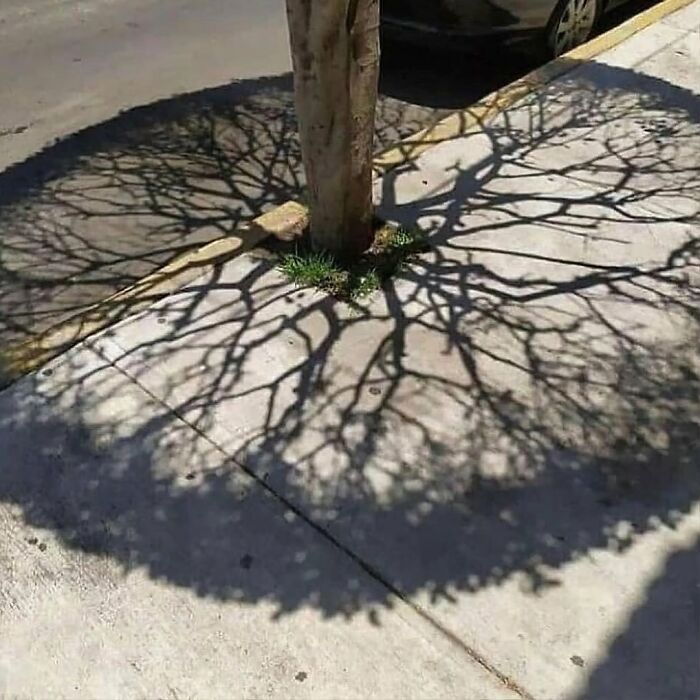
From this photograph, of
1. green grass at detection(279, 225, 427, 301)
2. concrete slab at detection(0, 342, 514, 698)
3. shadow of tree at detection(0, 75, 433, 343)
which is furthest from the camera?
shadow of tree at detection(0, 75, 433, 343)

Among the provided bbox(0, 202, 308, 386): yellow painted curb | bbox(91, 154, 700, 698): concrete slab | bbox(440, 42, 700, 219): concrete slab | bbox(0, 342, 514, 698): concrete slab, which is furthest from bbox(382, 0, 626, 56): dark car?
bbox(0, 342, 514, 698): concrete slab

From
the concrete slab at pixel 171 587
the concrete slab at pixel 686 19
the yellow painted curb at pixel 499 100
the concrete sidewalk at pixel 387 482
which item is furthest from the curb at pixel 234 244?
the concrete slab at pixel 686 19

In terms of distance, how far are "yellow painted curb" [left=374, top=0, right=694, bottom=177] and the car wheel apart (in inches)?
2.7

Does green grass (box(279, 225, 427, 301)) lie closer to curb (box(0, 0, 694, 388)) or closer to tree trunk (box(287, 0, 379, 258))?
tree trunk (box(287, 0, 379, 258))

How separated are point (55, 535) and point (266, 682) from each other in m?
0.91

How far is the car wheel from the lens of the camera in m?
5.86

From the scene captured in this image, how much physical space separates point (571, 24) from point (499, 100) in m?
1.08

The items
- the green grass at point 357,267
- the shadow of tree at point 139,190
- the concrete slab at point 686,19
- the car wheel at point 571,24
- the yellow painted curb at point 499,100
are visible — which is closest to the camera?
the green grass at point 357,267

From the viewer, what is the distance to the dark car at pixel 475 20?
17.6ft

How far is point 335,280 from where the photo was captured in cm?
396

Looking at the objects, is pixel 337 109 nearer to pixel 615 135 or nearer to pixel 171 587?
pixel 171 587

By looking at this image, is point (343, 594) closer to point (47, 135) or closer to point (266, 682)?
point (266, 682)

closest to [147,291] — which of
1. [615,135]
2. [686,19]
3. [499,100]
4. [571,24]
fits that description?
[499,100]

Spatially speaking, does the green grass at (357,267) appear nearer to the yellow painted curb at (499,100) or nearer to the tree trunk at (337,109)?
the tree trunk at (337,109)
